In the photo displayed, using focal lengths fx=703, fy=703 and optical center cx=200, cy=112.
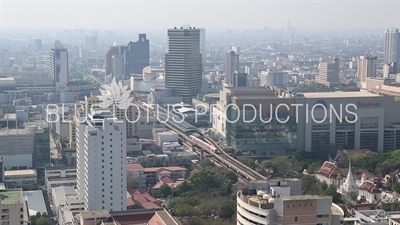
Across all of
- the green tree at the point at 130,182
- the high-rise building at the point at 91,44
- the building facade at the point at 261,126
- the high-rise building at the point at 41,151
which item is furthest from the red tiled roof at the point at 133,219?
the high-rise building at the point at 91,44

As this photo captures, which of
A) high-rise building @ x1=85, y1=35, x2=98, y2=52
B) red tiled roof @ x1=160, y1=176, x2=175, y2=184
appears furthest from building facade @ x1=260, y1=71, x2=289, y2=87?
high-rise building @ x1=85, y1=35, x2=98, y2=52

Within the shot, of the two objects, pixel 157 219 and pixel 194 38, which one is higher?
pixel 194 38

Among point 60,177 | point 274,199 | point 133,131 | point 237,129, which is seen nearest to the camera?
point 274,199

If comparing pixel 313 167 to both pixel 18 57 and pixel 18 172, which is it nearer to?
pixel 18 172

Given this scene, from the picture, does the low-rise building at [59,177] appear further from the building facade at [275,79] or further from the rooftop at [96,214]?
the building facade at [275,79]

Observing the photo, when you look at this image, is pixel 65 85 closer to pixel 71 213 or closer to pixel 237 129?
pixel 237 129

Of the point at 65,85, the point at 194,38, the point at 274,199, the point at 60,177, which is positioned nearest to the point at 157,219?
the point at 274,199
